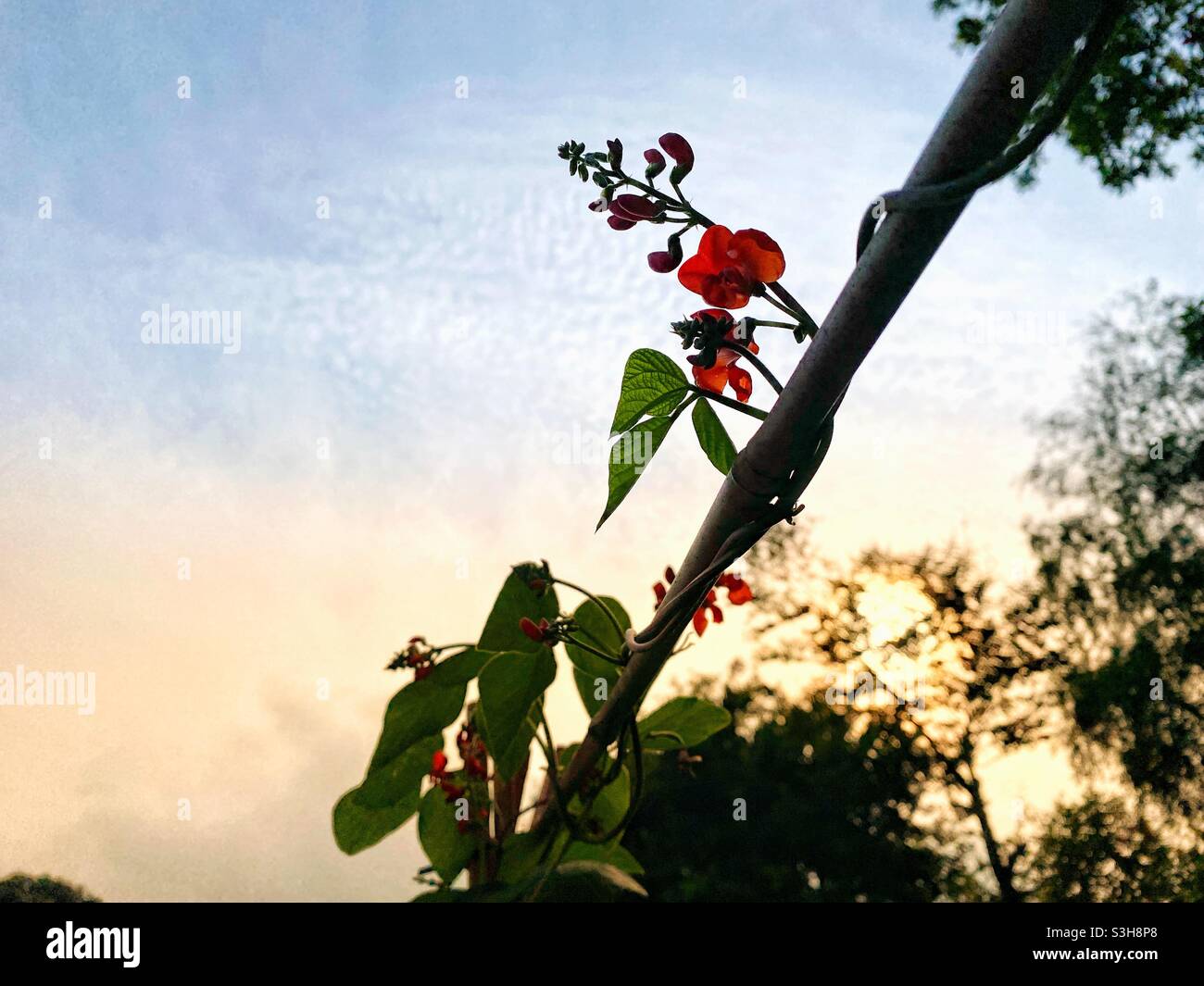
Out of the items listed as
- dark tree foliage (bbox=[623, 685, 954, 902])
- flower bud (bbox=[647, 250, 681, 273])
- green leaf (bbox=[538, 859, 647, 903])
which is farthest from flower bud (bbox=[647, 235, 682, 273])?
dark tree foliage (bbox=[623, 685, 954, 902])

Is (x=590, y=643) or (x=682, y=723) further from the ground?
(x=590, y=643)

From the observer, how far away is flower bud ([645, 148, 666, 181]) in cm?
72

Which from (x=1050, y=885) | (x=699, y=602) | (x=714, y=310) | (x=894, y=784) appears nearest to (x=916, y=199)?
(x=714, y=310)

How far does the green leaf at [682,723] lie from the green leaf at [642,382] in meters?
0.72

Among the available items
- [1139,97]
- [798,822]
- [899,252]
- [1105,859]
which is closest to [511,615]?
[899,252]

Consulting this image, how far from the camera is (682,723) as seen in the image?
1.41 metres

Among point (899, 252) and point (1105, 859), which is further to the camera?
point (1105, 859)

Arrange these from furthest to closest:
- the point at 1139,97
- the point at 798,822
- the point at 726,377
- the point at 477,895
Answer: the point at 798,822 < the point at 1139,97 < the point at 477,895 < the point at 726,377

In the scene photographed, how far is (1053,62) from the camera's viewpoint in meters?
0.48

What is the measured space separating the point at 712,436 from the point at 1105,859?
13.2m

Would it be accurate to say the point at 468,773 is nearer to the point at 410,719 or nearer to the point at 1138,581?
the point at 410,719

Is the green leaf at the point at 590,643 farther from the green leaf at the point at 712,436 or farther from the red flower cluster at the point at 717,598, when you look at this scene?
the green leaf at the point at 712,436
